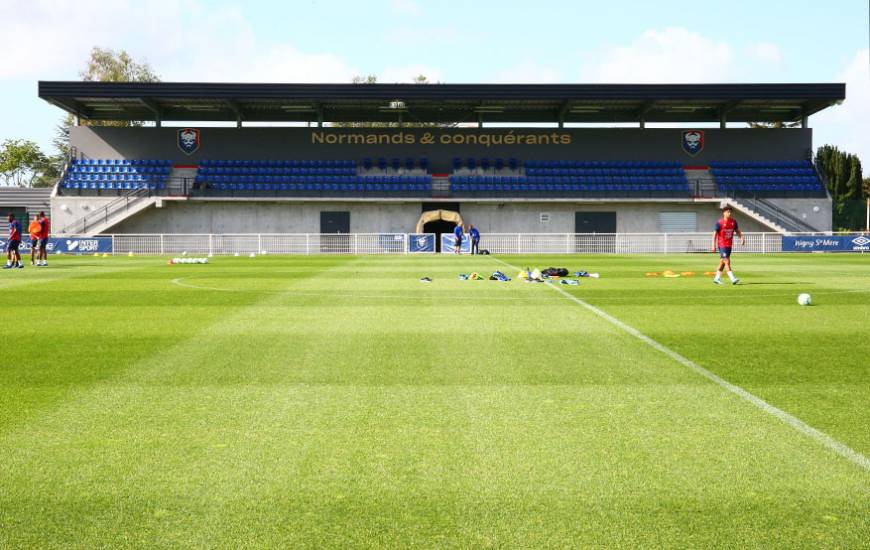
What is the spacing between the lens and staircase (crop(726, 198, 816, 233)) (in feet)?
168

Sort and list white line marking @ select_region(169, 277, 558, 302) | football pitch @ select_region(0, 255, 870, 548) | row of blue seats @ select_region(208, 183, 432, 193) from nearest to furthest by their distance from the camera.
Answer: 1. football pitch @ select_region(0, 255, 870, 548)
2. white line marking @ select_region(169, 277, 558, 302)
3. row of blue seats @ select_region(208, 183, 432, 193)

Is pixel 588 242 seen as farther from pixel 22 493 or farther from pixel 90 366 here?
pixel 22 493

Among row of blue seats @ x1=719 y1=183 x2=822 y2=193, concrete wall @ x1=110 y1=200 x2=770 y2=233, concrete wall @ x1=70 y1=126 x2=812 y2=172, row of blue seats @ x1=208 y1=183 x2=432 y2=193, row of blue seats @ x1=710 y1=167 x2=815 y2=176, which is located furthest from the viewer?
concrete wall @ x1=70 y1=126 x2=812 y2=172

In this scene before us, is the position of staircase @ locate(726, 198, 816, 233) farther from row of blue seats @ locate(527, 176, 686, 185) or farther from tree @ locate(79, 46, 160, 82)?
tree @ locate(79, 46, 160, 82)

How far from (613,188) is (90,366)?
46748 mm

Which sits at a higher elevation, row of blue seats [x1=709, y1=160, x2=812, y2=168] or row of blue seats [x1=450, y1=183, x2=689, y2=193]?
row of blue seats [x1=709, y1=160, x2=812, y2=168]

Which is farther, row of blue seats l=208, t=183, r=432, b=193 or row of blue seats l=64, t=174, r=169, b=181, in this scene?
row of blue seats l=64, t=174, r=169, b=181

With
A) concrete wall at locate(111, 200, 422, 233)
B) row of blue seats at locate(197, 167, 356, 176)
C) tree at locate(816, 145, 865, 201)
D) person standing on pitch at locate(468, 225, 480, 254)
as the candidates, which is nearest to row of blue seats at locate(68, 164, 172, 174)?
row of blue seats at locate(197, 167, 356, 176)

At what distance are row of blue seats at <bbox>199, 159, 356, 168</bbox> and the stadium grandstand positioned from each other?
0.37ft

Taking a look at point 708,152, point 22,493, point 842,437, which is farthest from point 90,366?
point 708,152

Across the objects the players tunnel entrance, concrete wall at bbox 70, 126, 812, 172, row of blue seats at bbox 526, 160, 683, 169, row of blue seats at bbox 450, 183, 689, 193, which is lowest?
the players tunnel entrance

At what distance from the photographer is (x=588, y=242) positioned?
44.8m

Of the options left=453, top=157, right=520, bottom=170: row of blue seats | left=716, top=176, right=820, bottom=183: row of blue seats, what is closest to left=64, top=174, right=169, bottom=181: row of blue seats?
left=453, top=157, right=520, bottom=170: row of blue seats

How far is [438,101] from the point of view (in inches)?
2114
